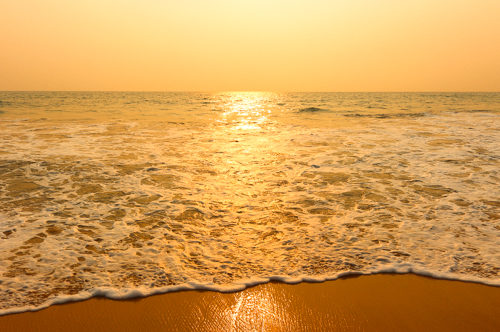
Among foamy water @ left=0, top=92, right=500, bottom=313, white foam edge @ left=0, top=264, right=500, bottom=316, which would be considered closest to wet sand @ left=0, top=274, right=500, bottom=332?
white foam edge @ left=0, top=264, right=500, bottom=316

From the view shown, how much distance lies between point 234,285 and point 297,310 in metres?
0.69

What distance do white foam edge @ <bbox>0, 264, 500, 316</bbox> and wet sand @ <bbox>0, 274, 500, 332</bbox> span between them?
57 millimetres

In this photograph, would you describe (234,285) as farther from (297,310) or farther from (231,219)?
(231,219)

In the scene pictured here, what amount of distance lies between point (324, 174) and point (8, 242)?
5914 millimetres

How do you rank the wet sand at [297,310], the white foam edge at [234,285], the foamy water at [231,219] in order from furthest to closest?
the foamy water at [231,219] → the white foam edge at [234,285] → the wet sand at [297,310]

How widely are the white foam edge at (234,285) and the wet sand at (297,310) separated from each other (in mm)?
57

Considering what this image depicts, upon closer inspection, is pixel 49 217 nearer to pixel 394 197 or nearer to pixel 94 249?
pixel 94 249

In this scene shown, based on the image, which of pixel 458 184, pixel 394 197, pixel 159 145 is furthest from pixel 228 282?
pixel 159 145

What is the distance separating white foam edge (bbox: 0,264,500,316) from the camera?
10.1 feet

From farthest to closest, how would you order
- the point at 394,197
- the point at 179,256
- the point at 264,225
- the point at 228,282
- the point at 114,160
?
the point at 114,160, the point at 394,197, the point at 264,225, the point at 179,256, the point at 228,282

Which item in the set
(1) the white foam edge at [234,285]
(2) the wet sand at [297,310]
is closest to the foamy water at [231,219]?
(1) the white foam edge at [234,285]

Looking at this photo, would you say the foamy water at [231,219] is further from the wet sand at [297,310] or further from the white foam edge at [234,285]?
the wet sand at [297,310]

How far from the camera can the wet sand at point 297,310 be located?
9.12ft

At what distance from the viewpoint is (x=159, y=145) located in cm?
1106
